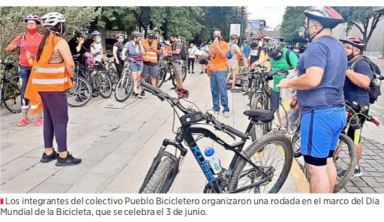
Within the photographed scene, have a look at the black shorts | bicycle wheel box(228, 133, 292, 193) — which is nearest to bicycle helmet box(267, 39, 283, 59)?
the black shorts

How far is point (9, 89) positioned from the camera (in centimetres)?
604

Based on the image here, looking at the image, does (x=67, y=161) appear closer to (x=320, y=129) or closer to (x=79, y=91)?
(x=320, y=129)

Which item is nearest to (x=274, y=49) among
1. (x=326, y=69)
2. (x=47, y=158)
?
(x=326, y=69)

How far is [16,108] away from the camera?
6.24 m

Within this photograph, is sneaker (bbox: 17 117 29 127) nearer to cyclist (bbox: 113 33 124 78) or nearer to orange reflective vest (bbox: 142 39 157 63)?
orange reflective vest (bbox: 142 39 157 63)

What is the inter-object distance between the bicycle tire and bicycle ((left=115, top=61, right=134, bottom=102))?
5.51 meters

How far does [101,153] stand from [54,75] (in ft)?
4.14

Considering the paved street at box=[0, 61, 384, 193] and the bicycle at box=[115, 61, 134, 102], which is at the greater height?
the bicycle at box=[115, 61, 134, 102]

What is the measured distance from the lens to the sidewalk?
3293 millimetres

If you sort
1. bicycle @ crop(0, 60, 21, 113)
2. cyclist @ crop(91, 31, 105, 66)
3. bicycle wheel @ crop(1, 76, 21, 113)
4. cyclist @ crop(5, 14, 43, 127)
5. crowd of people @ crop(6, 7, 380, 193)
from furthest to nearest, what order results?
cyclist @ crop(91, 31, 105, 66) → bicycle wheel @ crop(1, 76, 21, 113) → bicycle @ crop(0, 60, 21, 113) → cyclist @ crop(5, 14, 43, 127) → crowd of people @ crop(6, 7, 380, 193)

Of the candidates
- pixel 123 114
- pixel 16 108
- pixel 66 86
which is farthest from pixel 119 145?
pixel 16 108

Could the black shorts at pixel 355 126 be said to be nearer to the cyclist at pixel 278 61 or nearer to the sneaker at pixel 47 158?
the cyclist at pixel 278 61

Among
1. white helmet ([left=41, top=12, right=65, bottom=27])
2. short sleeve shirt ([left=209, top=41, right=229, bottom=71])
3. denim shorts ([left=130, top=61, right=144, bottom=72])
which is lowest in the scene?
denim shorts ([left=130, top=61, right=144, bottom=72])
